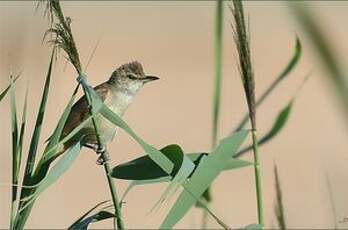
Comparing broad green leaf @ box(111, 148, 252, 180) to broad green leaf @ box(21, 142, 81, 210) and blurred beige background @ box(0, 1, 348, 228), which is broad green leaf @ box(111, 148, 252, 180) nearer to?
broad green leaf @ box(21, 142, 81, 210)

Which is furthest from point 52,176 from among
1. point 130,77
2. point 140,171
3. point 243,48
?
point 130,77

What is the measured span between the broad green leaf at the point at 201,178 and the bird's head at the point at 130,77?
1.83m

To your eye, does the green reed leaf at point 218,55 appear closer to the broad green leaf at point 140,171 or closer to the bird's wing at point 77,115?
the broad green leaf at point 140,171

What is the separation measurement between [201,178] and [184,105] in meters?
8.46

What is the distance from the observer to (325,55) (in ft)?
5.41

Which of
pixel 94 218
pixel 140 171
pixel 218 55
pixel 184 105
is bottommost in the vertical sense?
pixel 184 105

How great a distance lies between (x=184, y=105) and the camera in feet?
34.6

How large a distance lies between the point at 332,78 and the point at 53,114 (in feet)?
23.7

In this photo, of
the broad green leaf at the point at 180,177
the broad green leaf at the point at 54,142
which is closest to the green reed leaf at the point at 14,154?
the broad green leaf at the point at 54,142

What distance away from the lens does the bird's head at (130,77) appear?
3.97 metres

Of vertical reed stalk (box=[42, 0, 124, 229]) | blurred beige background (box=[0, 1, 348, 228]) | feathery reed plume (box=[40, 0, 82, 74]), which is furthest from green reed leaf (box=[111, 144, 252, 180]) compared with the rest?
blurred beige background (box=[0, 1, 348, 228])

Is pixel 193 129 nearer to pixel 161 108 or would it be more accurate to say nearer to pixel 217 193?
pixel 161 108

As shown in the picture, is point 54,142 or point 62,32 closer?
point 62,32

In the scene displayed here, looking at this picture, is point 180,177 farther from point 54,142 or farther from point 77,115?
point 77,115
